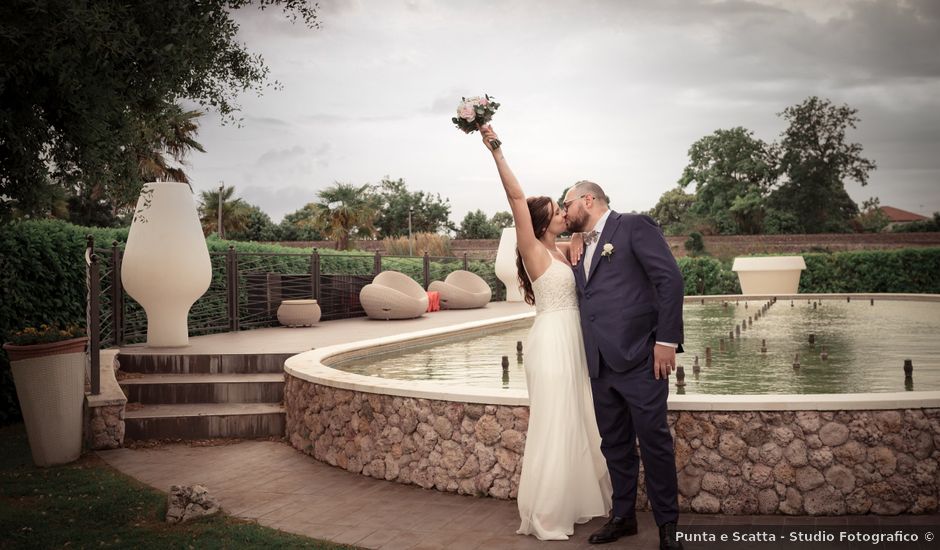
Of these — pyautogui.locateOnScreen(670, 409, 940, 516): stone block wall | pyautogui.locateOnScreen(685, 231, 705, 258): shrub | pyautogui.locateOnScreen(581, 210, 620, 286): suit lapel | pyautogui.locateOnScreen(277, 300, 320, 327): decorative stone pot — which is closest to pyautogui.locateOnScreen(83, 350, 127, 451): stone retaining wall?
pyautogui.locateOnScreen(581, 210, 620, 286): suit lapel

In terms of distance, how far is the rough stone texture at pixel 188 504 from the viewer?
4953mm

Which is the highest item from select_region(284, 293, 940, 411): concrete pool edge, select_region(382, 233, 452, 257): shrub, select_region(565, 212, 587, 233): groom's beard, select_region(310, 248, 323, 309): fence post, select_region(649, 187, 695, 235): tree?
select_region(649, 187, 695, 235): tree

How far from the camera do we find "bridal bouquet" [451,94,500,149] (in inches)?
175

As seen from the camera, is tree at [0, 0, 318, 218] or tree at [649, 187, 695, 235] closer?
tree at [0, 0, 318, 218]

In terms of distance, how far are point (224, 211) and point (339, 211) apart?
10.4m

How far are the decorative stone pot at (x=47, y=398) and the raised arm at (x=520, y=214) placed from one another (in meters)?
4.65

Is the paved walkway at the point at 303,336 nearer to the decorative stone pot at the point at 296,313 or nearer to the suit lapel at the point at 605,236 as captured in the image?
the decorative stone pot at the point at 296,313

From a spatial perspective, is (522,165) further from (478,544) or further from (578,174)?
(478,544)

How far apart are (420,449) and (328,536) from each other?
3.90 feet

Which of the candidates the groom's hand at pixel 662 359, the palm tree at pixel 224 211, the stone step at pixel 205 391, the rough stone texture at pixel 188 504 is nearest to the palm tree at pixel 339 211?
the palm tree at pixel 224 211

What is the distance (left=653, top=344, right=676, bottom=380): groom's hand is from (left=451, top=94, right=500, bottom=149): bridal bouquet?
4.92 feet

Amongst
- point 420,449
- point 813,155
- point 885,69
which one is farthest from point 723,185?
Result: point 420,449

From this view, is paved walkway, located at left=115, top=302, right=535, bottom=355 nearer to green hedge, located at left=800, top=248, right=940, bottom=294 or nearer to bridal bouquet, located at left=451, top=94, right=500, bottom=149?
bridal bouquet, located at left=451, top=94, right=500, bottom=149

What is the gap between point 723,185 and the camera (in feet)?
194
